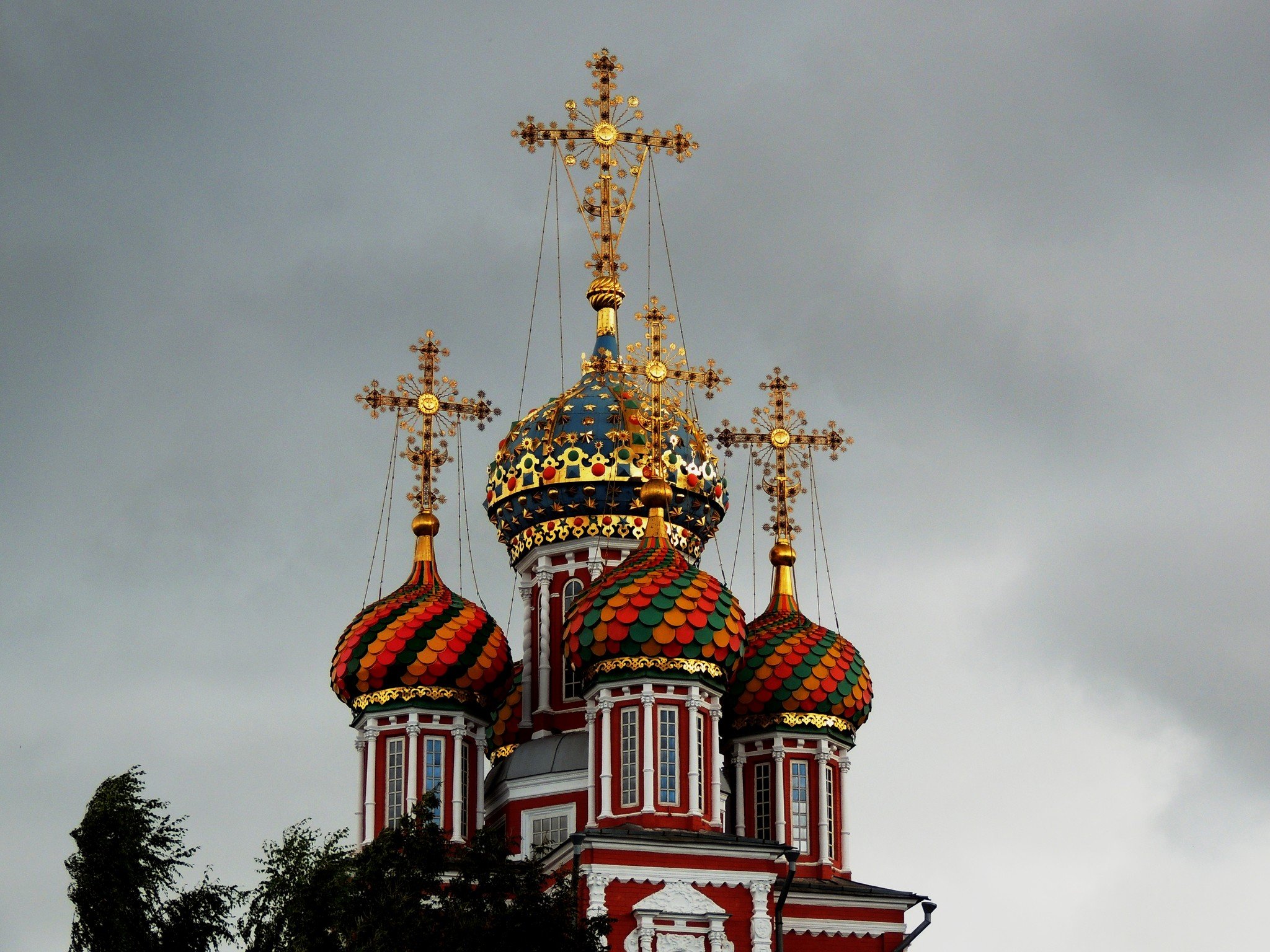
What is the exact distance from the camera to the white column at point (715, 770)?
31641 millimetres

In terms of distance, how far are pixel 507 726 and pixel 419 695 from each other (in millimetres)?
1761

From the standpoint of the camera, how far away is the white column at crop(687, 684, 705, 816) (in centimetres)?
3128

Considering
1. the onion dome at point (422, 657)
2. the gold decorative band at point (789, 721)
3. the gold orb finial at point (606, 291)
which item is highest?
the gold orb finial at point (606, 291)

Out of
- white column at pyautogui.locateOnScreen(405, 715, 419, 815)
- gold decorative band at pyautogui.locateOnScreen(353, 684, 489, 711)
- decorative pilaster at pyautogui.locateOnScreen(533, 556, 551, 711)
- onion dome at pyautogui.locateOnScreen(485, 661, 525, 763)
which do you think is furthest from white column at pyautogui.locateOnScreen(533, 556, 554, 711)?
white column at pyautogui.locateOnScreen(405, 715, 419, 815)

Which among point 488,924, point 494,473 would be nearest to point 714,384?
point 494,473

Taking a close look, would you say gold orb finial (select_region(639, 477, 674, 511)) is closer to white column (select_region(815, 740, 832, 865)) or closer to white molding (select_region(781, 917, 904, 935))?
white column (select_region(815, 740, 832, 865))

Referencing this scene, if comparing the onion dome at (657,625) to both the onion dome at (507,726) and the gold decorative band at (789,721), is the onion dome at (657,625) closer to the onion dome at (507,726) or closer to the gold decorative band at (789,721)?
the gold decorative band at (789,721)

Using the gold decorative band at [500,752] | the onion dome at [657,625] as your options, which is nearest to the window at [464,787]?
the gold decorative band at [500,752]

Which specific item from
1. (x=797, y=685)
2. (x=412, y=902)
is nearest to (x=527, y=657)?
(x=797, y=685)

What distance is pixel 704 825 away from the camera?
102 ft

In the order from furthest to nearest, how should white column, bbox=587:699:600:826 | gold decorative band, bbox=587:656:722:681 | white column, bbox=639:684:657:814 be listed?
gold decorative band, bbox=587:656:722:681 < white column, bbox=587:699:600:826 < white column, bbox=639:684:657:814

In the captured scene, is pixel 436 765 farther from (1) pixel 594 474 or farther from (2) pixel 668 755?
(1) pixel 594 474

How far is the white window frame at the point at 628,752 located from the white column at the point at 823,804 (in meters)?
3.51

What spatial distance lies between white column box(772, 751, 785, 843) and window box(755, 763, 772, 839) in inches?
3.6
